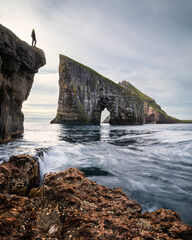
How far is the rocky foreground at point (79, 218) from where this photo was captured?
1.49m

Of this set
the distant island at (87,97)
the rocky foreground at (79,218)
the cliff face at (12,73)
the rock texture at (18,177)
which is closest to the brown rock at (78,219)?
the rocky foreground at (79,218)

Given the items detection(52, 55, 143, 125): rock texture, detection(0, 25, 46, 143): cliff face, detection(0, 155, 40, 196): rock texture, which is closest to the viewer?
detection(0, 155, 40, 196): rock texture

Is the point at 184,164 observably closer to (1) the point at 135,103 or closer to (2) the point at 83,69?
(2) the point at 83,69

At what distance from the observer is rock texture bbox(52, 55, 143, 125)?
4222 cm

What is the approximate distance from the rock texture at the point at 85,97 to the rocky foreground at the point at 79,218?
1588 inches

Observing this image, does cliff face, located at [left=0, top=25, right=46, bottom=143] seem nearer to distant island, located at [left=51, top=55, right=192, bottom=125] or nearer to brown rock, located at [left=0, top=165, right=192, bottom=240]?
brown rock, located at [left=0, top=165, right=192, bottom=240]

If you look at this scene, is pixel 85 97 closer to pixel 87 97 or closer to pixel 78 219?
pixel 87 97

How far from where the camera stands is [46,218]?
175cm

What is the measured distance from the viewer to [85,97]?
43156 millimetres

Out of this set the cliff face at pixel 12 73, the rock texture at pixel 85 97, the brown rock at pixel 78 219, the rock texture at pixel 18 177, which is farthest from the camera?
the rock texture at pixel 85 97

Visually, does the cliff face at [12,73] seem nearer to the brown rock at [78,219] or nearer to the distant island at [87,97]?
the brown rock at [78,219]

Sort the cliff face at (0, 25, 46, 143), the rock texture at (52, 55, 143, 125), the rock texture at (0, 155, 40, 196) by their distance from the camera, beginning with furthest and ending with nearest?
the rock texture at (52, 55, 143, 125) < the cliff face at (0, 25, 46, 143) < the rock texture at (0, 155, 40, 196)

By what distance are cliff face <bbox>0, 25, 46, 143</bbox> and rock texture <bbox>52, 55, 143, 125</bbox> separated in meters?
27.5

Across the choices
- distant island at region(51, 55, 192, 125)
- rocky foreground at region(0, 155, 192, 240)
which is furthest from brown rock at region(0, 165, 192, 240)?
distant island at region(51, 55, 192, 125)
